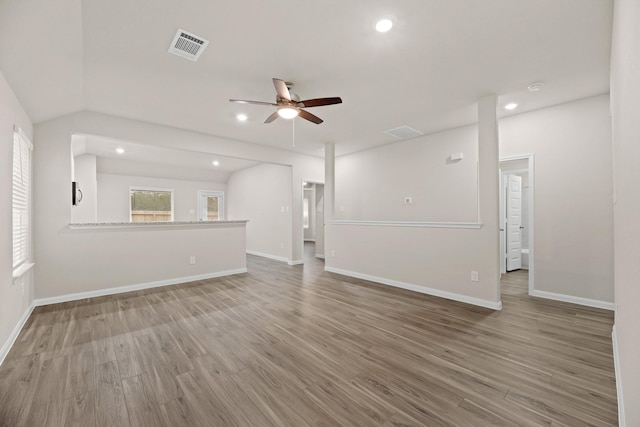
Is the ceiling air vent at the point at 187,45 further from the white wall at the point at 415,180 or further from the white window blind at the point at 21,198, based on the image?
the white wall at the point at 415,180

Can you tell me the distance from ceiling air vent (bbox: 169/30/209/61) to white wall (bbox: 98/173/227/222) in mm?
6636

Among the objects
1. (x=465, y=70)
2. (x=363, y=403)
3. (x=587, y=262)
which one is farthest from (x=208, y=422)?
(x=587, y=262)

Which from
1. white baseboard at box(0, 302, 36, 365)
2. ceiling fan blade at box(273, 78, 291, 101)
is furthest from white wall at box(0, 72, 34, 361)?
ceiling fan blade at box(273, 78, 291, 101)

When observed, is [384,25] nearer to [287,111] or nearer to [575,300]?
[287,111]

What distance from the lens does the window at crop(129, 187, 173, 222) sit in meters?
7.89

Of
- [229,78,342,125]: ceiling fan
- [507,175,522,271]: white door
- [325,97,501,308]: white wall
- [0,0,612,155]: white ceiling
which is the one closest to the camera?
[0,0,612,155]: white ceiling

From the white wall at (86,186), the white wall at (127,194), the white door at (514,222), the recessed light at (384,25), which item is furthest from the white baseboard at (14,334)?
the white door at (514,222)

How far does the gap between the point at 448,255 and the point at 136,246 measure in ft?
15.7

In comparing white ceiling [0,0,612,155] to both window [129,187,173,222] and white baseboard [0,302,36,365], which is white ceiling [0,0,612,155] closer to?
white baseboard [0,302,36,365]

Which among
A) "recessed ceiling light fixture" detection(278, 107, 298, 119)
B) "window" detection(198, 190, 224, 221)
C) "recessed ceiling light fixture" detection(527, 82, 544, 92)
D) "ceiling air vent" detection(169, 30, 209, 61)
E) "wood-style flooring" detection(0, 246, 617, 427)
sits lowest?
"wood-style flooring" detection(0, 246, 617, 427)

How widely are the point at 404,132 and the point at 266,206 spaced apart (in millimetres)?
4130

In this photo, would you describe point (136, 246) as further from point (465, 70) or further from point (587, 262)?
point (587, 262)

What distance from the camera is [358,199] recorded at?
21.2 ft

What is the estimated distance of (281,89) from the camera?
2645 millimetres
